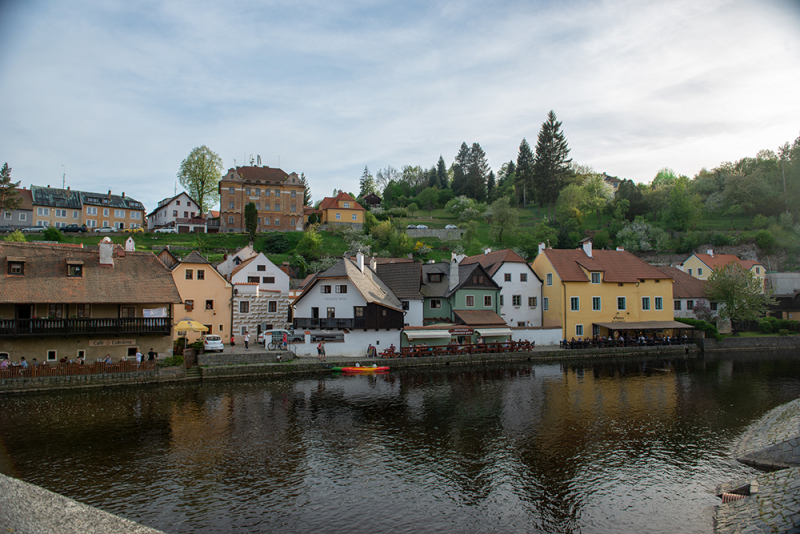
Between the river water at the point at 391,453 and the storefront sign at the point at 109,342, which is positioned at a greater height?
the storefront sign at the point at 109,342

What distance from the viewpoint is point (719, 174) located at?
95.8m

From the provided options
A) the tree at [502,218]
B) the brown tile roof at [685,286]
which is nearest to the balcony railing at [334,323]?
the brown tile roof at [685,286]

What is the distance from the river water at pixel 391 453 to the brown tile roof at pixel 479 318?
12851 mm

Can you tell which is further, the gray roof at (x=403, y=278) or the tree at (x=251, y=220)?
the tree at (x=251, y=220)

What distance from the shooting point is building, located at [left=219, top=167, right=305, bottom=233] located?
82.2 m

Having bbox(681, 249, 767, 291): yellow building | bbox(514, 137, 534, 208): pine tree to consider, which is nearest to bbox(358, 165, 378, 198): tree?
bbox(514, 137, 534, 208): pine tree

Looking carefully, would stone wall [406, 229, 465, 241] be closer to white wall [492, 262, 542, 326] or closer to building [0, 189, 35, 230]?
white wall [492, 262, 542, 326]

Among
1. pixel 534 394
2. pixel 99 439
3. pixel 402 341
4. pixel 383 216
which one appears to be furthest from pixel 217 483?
pixel 383 216

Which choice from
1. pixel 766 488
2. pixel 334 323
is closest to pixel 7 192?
pixel 334 323

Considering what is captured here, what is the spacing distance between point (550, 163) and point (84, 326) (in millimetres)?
90595

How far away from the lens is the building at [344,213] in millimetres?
87312

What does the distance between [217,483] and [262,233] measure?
223 feet

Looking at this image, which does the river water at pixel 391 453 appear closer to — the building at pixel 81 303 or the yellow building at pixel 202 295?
the building at pixel 81 303

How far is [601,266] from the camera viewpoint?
48.9 meters
